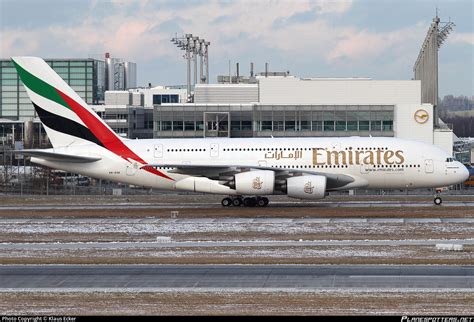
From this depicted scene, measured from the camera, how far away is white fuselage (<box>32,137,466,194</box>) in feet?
174

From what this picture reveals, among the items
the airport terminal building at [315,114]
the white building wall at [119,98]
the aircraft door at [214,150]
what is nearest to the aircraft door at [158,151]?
the aircraft door at [214,150]

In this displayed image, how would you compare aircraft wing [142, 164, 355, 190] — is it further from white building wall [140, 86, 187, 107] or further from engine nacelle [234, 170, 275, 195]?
white building wall [140, 86, 187, 107]

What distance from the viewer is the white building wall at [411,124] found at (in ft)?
281

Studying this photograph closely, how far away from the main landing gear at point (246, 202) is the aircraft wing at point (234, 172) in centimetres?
216

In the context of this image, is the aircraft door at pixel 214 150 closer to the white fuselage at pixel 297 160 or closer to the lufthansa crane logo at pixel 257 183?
the white fuselage at pixel 297 160

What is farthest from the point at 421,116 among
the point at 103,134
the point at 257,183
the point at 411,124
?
the point at 103,134

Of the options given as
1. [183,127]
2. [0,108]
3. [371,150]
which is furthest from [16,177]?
[0,108]

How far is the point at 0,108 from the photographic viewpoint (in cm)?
16825

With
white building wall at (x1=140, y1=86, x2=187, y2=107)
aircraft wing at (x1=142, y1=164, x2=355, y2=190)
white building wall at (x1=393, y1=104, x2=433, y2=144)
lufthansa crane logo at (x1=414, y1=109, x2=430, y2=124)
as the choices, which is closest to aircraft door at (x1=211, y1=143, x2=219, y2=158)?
aircraft wing at (x1=142, y1=164, x2=355, y2=190)

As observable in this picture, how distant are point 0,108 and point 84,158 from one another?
11962 cm

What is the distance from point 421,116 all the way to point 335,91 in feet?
30.9

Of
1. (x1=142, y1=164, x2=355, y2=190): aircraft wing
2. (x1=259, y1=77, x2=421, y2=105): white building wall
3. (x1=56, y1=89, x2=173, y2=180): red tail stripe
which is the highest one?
(x1=259, y1=77, x2=421, y2=105): white building wall

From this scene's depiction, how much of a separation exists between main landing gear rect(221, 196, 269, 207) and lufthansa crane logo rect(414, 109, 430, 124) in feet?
115

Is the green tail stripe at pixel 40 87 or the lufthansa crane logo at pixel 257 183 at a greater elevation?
the green tail stripe at pixel 40 87
